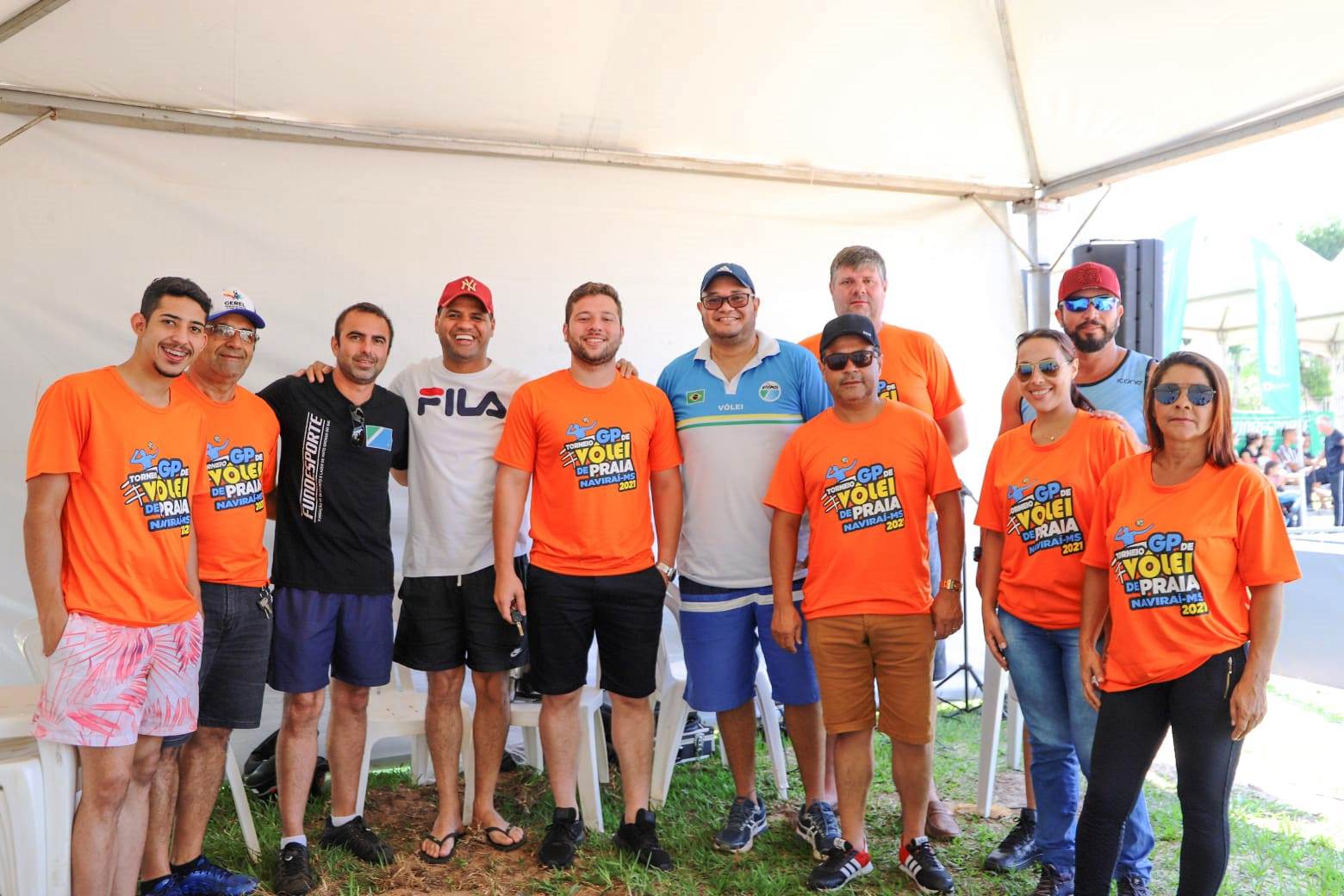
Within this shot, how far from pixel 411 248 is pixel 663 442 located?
1.67 m

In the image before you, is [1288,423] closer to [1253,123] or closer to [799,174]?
[1253,123]

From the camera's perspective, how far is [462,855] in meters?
3.08

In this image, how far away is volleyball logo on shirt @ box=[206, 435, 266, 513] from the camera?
2717 millimetres

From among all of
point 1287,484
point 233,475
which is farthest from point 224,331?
point 1287,484

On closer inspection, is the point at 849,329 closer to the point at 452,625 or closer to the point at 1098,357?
the point at 1098,357

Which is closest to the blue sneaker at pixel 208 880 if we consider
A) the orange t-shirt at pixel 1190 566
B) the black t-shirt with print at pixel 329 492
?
the black t-shirt with print at pixel 329 492

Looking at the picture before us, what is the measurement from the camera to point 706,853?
3109mm

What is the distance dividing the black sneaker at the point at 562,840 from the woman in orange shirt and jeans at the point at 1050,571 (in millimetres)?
1407

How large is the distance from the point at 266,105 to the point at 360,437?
1.61 metres

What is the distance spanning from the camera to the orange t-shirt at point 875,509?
2.68 m

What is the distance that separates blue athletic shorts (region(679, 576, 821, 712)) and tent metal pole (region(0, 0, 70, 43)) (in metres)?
2.84

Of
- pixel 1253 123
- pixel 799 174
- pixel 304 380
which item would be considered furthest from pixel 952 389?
pixel 304 380

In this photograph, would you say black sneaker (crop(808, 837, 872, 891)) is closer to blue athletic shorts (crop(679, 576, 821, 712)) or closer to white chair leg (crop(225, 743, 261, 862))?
blue athletic shorts (crop(679, 576, 821, 712))

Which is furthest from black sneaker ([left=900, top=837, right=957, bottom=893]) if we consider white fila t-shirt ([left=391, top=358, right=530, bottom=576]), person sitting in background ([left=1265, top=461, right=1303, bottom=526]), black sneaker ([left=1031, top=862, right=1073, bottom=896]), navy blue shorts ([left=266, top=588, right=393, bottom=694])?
person sitting in background ([left=1265, top=461, right=1303, bottom=526])
